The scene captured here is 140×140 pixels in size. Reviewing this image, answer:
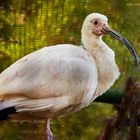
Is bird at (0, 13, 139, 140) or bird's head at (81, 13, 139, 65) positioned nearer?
bird at (0, 13, 139, 140)

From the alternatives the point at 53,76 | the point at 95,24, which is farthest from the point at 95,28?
the point at 53,76

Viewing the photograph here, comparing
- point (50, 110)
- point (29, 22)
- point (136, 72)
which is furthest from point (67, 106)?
point (29, 22)

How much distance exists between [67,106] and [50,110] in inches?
2.0

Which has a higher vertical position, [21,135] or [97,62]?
[97,62]

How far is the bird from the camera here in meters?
1.69

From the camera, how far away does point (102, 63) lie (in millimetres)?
1847

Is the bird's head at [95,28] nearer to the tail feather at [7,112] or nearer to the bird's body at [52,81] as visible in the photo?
the bird's body at [52,81]

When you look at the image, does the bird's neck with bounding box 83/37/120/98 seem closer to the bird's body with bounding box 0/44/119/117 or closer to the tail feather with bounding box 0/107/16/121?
the bird's body with bounding box 0/44/119/117

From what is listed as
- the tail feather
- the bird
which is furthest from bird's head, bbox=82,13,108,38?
the tail feather

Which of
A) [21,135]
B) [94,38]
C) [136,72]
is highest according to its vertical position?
[94,38]

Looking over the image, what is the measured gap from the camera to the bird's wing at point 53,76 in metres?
1.70

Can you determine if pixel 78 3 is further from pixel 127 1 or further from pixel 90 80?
pixel 90 80

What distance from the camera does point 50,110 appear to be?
1.71 meters

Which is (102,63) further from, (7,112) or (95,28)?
(7,112)
